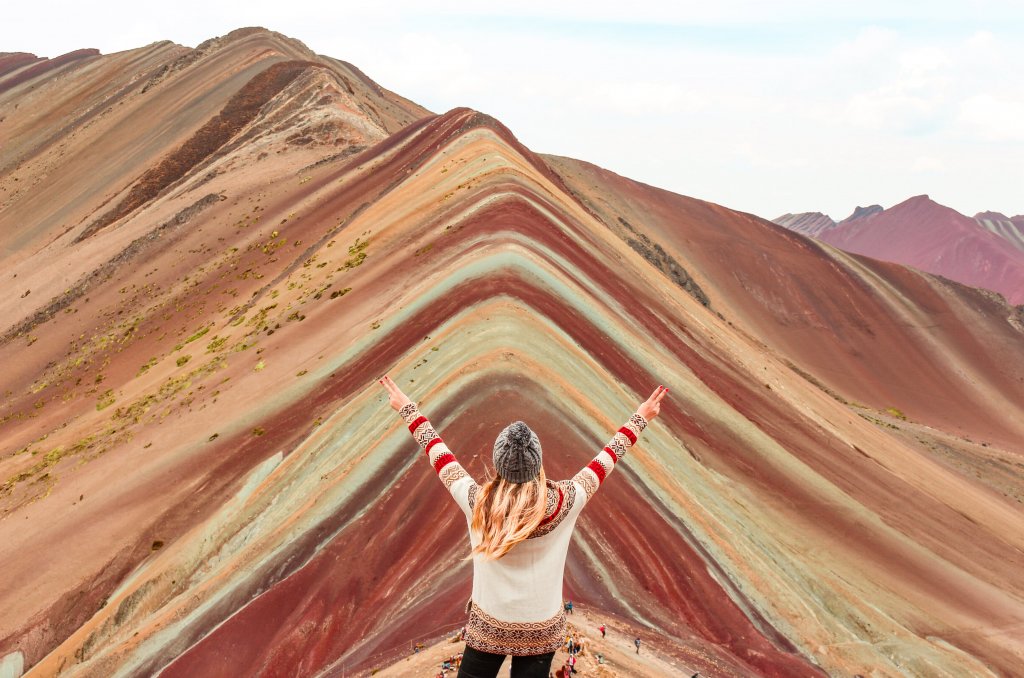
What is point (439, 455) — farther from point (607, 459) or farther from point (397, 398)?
point (607, 459)

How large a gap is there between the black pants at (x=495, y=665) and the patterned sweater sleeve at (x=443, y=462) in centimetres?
83

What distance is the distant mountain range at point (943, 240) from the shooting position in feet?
404

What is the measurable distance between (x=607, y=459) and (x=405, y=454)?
32.7ft

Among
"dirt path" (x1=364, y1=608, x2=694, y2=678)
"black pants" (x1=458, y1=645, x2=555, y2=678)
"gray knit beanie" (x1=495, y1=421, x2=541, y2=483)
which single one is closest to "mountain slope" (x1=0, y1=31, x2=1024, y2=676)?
"dirt path" (x1=364, y1=608, x2=694, y2=678)

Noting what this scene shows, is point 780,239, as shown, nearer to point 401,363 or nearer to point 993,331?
point 993,331

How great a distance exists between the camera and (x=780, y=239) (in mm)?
74938

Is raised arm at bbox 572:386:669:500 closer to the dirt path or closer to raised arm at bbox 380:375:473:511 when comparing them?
raised arm at bbox 380:375:473:511

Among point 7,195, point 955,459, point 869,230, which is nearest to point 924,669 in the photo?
point 955,459

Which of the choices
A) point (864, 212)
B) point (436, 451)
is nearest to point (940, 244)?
point (864, 212)

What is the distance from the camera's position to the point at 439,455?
489 cm

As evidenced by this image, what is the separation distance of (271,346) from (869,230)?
467 feet

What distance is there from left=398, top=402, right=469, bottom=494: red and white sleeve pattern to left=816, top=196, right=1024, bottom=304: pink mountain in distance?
130295mm

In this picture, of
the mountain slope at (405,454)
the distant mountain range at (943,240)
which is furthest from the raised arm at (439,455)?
the distant mountain range at (943,240)

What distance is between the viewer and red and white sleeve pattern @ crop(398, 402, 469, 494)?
188 inches
